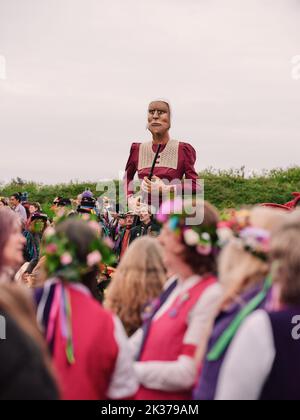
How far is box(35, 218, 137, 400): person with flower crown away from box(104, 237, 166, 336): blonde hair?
1012mm

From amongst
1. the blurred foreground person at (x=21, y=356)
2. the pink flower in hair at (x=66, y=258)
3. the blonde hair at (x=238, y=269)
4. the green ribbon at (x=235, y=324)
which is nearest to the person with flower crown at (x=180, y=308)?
the blonde hair at (x=238, y=269)

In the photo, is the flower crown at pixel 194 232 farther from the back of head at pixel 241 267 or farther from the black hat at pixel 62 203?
the black hat at pixel 62 203

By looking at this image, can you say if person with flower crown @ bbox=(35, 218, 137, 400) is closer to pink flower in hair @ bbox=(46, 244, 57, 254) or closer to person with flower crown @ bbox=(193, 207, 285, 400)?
pink flower in hair @ bbox=(46, 244, 57, 254)

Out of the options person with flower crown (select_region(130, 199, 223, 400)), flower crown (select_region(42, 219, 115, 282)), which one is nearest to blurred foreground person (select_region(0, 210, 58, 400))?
flower crown (select_region(42, 219, 115, 282))

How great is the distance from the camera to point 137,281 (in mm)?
4863

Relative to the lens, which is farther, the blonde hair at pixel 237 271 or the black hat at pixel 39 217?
the black hat at pixel 39 217

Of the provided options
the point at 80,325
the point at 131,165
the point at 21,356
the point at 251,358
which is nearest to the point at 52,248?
the point at 80,325

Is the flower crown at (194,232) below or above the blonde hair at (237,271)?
above

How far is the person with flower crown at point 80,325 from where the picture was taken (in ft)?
11.6

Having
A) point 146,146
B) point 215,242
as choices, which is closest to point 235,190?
point 146,146

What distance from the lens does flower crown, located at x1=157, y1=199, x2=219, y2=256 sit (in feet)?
13.5

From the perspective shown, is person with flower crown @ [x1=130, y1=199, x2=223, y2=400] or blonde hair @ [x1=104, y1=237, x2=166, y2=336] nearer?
person with flower crown @ [x1=130, y1=199, x2=223, y2=400]

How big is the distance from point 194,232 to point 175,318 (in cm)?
46
